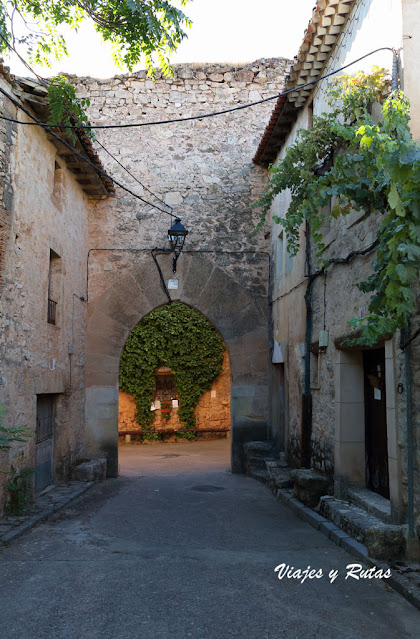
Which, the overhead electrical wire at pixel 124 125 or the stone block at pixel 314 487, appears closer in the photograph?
the overhead electrical wire at pixel 124 125

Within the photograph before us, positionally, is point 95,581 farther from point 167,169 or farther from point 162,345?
point 162,345

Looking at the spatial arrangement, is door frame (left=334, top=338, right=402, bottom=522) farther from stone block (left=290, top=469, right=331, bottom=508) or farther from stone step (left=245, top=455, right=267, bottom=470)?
stone step (left=245, top=455, right=267, bottom=470)

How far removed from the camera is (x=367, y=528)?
14.5 feet

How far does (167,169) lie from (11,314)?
4934mm

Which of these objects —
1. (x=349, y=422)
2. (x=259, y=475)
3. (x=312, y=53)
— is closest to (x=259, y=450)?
(x=259, y=475)

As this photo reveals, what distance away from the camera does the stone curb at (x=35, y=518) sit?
5.06 metres

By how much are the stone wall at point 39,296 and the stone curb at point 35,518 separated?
40cm

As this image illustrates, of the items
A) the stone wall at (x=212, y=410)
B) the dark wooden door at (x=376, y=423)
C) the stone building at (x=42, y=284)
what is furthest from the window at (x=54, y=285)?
the stone wall at (x=212, y=410)

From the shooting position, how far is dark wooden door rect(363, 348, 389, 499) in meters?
5.29

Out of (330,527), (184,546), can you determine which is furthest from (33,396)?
(330,527)

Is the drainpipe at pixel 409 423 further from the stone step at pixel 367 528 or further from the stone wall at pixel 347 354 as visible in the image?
the stone step at pixel 367 528

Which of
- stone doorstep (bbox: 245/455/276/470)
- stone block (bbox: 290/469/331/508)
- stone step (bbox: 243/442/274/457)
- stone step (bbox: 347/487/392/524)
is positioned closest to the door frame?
stone step (bbox: 347/487/392/524)

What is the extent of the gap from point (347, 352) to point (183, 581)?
2872 millimetres

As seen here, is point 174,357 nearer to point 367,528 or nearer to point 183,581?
point 367,528
